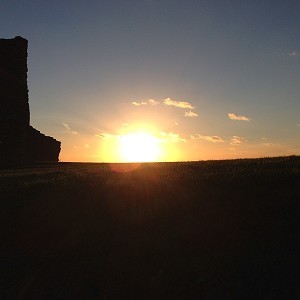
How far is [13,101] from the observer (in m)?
48.1

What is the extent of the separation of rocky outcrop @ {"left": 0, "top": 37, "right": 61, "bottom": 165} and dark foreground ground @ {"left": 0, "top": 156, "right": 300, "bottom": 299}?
32555mm

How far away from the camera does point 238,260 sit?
944 centimetres

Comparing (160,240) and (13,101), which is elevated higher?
(13,101)

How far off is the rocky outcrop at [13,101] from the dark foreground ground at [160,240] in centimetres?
3255

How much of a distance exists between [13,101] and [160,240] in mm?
42502

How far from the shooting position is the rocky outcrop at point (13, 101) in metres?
45.8

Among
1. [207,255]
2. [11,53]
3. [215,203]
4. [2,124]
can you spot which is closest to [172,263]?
[207,255]

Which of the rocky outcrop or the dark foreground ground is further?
the rocky outcrop

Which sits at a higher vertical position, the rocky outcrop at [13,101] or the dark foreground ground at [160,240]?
the rocky outcrop at [13,101]

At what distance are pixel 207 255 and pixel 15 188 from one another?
10.9 m

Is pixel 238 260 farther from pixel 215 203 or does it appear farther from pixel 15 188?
pixel 15 188

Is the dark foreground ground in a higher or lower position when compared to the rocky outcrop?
lower

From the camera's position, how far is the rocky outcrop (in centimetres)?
4584

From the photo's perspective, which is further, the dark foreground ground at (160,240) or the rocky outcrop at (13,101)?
the rocky outcrop at (13,101)
